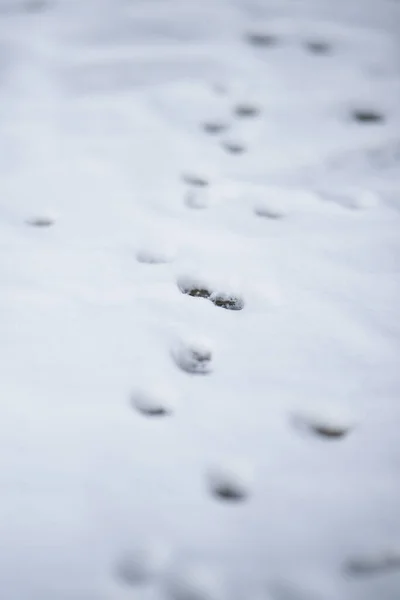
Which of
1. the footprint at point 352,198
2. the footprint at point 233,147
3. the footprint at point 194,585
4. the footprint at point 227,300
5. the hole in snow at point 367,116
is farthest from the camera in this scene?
the hole in snow at point 367,116

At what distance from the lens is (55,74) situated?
1912mm

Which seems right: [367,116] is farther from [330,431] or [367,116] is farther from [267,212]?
[330,431]

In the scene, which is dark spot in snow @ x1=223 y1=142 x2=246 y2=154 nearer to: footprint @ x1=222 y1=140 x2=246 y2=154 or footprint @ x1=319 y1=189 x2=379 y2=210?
footprint @ x1=222 y1=140 x2=246 y2=154

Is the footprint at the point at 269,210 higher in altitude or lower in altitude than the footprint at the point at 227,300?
higher

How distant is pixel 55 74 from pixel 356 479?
67.2 inches

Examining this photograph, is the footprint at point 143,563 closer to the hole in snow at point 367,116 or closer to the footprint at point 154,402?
the footprint at point 154,402

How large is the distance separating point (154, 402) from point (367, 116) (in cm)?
136

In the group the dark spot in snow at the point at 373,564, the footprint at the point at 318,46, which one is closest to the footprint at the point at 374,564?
the dark spot in snow at the point at 373,564

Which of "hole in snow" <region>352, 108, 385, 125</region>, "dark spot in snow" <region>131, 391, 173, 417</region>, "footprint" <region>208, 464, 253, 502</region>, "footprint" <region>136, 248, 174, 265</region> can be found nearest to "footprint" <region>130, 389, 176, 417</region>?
"dark spot in snow" <region>131, 391, 173, 417</region>

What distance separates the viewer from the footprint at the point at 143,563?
0.80 m

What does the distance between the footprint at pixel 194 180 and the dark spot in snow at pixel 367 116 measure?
0.64 metres

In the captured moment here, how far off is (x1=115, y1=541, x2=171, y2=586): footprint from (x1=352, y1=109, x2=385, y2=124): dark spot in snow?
1.55 metres

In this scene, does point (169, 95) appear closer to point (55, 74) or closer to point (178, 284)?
point (55, 74)

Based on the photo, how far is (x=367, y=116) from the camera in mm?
1842
